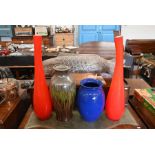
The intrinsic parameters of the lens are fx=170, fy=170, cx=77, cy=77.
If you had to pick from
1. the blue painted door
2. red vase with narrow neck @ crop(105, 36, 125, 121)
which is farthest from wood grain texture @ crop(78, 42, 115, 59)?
the blue painted door

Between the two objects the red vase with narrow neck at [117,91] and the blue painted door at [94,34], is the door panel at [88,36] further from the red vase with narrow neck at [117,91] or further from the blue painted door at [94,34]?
the red vase with narrow neck at [117,91]

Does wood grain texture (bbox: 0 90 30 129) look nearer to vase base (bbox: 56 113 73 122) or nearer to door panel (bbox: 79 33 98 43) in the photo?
vase base (bbox: 56 113 73 122)

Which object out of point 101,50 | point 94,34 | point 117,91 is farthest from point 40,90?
point 94,34

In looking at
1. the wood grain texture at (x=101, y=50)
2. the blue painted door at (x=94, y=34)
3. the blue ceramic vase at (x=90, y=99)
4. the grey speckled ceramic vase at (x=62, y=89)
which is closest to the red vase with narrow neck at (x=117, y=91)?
the blue ceramic vase at (x=90, y=99)

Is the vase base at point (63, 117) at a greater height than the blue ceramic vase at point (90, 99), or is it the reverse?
the blue ceramic vase at point (90, 99)

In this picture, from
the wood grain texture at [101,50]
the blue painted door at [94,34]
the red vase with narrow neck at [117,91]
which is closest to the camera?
the red vase with narrow neck at [117,91]

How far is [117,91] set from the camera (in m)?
0.62

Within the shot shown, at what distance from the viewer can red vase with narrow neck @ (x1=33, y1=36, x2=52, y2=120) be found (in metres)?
0.60

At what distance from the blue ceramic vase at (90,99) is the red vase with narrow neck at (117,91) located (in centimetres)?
4

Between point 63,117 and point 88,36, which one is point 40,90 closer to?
point 63,117

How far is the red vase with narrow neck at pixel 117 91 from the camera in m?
0.58
